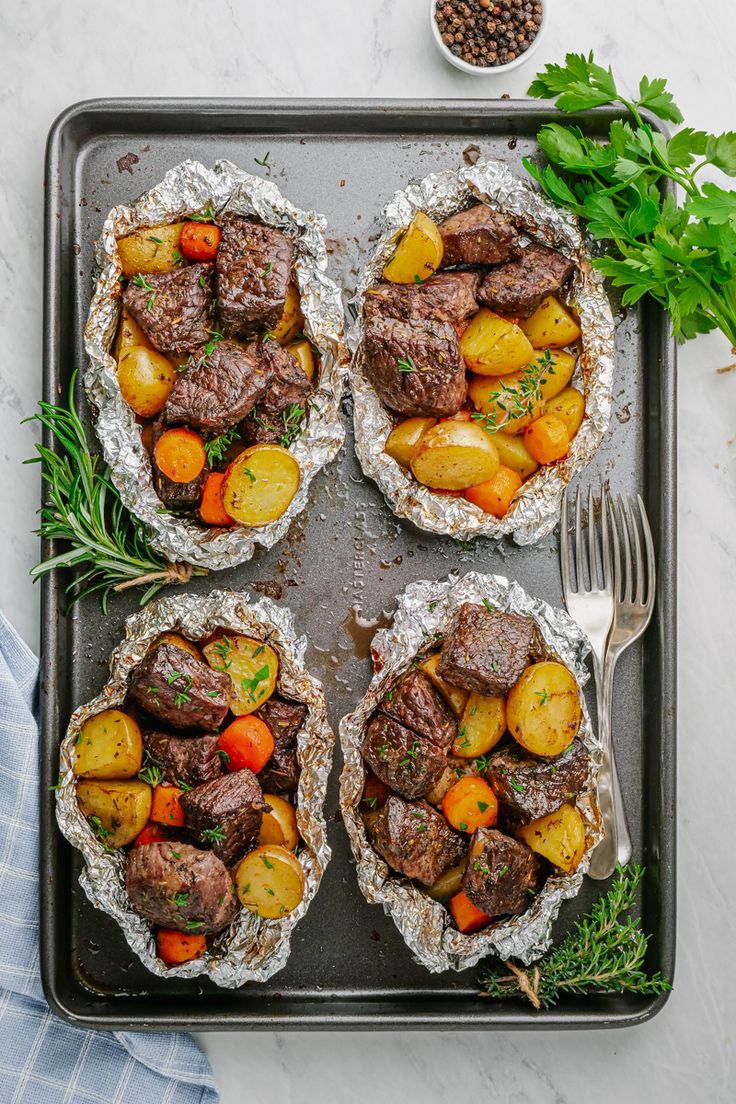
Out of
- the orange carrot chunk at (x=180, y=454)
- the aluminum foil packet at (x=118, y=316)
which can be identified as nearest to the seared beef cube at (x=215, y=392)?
the orange carrot chunk at (x=180, y=454)

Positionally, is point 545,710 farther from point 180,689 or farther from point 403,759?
point 180,689

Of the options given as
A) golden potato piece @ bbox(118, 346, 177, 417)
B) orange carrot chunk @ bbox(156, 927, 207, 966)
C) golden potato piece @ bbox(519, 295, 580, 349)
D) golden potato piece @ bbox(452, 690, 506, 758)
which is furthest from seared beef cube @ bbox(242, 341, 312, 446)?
orange carrot chunk @ bbox(156, 927, 207, 966)

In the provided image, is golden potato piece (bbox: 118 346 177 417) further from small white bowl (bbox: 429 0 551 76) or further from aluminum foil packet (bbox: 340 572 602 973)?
small white bowl (bbox: 429 0 551 76)

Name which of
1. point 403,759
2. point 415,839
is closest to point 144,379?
point 403,759

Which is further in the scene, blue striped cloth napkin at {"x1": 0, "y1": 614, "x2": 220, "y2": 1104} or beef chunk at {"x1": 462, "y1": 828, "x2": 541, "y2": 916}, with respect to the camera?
blue striped cloth napkin at {"x1": 0, "y1": 614, "x2": 220, "y2": 1104}

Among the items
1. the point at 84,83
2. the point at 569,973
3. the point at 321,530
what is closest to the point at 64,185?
the point at 84,83
